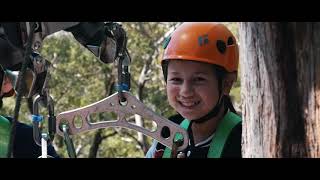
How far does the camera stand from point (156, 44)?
47.1 ft

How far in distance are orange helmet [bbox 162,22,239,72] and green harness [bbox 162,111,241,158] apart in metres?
0.28

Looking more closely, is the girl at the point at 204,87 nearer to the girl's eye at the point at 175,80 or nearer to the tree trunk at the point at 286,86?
the girl's eye at the point at 175,80

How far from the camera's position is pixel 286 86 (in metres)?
1.54

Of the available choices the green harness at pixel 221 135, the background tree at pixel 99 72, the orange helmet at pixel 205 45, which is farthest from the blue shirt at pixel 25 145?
the background tree at pixel 99 72

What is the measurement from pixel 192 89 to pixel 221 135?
0.81 ft

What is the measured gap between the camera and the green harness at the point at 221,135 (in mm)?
2467

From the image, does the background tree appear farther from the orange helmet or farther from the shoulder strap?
the shoulder strap

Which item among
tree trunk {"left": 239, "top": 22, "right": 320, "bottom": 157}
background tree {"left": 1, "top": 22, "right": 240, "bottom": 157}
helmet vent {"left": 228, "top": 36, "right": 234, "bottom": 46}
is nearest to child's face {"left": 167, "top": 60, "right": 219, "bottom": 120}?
helmet vent {"left": 228, "top": 36, "right": 234, "bottom": 46}

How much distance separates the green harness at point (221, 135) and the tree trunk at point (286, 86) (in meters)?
0.81

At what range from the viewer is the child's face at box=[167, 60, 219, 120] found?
8.62ft

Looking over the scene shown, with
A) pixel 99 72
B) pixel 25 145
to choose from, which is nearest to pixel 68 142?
pixel 25 145
